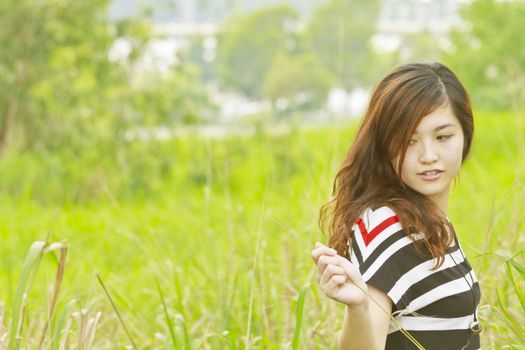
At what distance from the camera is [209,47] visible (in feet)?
193

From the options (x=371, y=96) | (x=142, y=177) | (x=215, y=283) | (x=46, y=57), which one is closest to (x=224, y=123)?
(x=142, y=177)

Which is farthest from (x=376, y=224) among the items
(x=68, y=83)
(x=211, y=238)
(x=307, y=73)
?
(x=307, y=73)

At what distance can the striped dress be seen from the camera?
1.68 meters

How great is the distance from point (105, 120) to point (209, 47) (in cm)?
5059

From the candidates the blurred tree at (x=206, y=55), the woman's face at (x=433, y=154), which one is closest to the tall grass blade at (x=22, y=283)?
the woman's face at (x=433, y=154)

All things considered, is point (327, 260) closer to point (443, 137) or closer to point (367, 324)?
point (367, 324)

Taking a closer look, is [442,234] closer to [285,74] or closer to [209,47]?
[285,74]

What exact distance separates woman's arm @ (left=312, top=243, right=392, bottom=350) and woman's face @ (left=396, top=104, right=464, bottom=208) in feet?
0.85

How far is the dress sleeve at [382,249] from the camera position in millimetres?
1664

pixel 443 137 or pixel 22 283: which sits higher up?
pixel 443 137

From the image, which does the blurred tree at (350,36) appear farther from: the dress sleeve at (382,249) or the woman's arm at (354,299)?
the woman's arm at (354,299)

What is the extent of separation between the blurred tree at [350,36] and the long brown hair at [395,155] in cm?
2481

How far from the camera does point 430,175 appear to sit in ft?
5.92

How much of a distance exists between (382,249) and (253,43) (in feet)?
175
